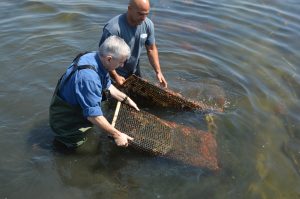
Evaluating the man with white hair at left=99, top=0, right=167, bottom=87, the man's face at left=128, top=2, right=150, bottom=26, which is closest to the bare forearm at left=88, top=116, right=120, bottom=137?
the man with white hair at left=99, top=0, right=167, bottom=87

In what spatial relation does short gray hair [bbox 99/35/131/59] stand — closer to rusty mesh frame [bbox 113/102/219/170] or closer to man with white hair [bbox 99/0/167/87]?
rusty mesh frame [bbox 113/102/219/170]

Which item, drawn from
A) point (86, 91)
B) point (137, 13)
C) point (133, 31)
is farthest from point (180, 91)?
point (86, 91)

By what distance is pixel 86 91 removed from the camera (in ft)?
16.1

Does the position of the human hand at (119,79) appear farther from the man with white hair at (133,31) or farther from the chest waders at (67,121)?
the chest waders at (67,121)

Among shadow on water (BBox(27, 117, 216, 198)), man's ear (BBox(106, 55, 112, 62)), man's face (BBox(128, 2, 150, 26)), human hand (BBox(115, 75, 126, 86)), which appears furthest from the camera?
human hand (BBox(115, 75, 126, 86))

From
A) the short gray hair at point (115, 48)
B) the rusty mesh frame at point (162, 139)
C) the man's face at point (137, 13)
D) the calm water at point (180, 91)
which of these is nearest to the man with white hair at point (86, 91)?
the short gray hair at point (115, 48)

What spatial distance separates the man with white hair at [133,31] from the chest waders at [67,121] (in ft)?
3.43

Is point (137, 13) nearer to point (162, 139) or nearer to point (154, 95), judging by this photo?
point (154, 95)

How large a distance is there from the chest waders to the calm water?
1.13 ft

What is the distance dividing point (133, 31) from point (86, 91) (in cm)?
178

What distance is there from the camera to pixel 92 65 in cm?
496

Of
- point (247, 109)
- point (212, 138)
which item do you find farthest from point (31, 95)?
point (247, 109)

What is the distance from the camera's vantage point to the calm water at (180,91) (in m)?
5.74

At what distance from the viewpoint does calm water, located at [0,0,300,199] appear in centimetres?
574
